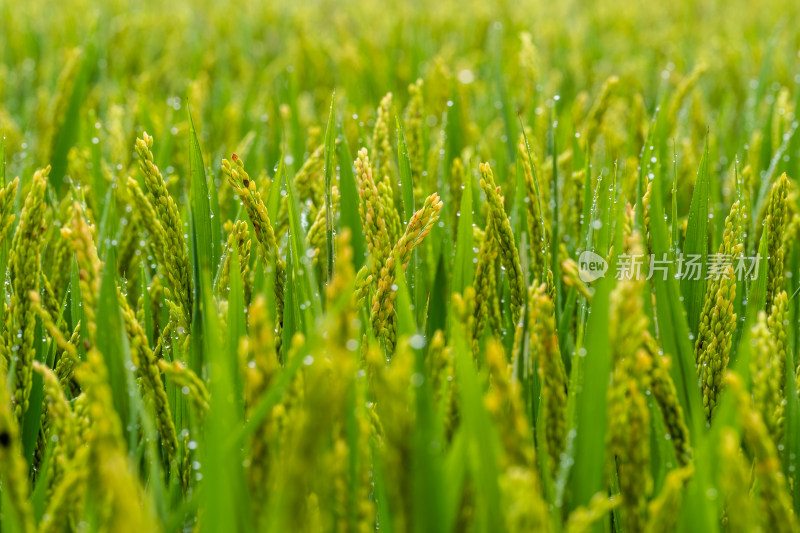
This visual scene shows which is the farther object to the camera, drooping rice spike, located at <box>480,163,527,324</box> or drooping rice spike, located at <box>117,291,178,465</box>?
drooping rice spike, located at <box>480,163,527,324</box>

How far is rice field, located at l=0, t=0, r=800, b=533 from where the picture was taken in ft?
1.94

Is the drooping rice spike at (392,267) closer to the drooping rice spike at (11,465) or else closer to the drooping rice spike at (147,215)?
the drooping rice spike at (147,215)

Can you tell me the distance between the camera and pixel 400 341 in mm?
778

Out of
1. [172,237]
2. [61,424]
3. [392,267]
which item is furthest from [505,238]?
[61,424]

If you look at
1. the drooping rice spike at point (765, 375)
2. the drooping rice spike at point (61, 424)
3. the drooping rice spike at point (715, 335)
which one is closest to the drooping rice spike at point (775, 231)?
the drooping rice spike at point (715, 335)

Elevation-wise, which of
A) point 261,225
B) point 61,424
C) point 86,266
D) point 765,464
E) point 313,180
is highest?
point 313,180

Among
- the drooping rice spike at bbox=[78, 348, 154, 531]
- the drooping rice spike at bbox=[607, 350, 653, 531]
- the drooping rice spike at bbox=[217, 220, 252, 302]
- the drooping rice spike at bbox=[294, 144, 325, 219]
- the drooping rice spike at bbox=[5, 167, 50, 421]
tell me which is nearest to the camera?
the drooping rice spike at bbox=[78, 348, 154, 531]

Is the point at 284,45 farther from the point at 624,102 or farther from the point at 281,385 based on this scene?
the point at 281,385

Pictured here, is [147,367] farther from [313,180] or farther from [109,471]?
[313,180]

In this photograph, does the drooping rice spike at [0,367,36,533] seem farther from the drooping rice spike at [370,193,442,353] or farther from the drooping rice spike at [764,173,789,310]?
the drooping rice spike at [764,173,789,310]

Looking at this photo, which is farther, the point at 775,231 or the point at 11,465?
the point at 775,231

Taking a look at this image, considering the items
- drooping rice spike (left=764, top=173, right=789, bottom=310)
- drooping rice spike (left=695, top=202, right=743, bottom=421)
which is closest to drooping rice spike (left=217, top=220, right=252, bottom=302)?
drooping rice spike (left=695, top=202, right=743, bottom=421)

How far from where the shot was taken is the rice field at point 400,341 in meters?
0.59

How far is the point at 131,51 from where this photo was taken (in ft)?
9.73
